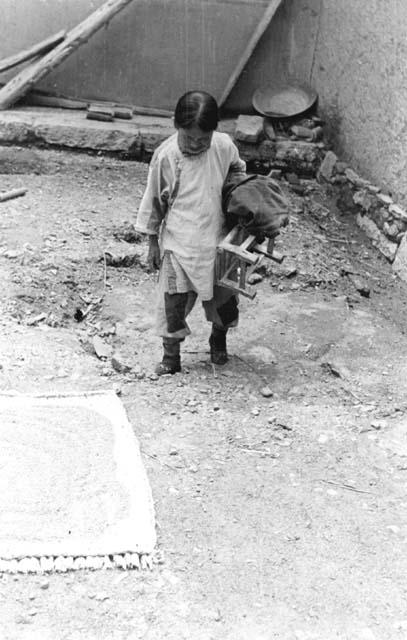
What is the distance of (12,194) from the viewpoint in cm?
609

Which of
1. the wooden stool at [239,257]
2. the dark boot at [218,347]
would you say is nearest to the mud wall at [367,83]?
the dark boot at [218,347]

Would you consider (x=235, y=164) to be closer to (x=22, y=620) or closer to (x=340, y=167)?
(x=22, y=620)

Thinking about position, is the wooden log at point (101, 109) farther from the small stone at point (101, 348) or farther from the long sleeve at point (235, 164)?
the long sleeve at point (235, 164)

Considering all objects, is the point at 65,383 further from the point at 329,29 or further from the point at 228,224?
the point at 329,29

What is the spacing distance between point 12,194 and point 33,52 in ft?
7.40

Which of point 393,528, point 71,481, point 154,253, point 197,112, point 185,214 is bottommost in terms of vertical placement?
point 393,528

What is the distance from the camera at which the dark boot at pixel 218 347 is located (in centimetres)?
433

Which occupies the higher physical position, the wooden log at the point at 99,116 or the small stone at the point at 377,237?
the wooden log at the point at 99,116

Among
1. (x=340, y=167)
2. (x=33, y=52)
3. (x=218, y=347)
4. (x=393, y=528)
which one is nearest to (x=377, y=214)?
(x=340, y=167)

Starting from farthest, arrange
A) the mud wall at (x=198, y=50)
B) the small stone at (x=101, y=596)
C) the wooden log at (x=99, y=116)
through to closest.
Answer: the wooden log at (x=99, y=116), the mud wall at (x=198, y=50), the small stone at (x=101, y=596)

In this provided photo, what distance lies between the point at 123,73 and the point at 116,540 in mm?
6192

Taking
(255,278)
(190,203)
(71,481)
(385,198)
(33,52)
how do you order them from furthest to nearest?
(33,52), (385,198), (255,278), (190,203), (71,481)

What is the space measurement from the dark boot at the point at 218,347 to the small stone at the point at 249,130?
3.43 meters

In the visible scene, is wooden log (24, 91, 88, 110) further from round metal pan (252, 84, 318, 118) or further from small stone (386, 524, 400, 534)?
small stone (386, 524, 400, 534)
